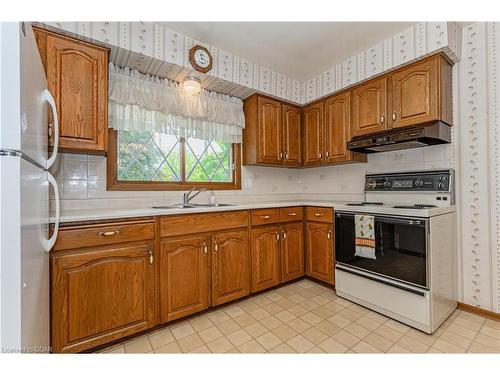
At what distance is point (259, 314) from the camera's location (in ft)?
6.54

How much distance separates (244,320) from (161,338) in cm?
63

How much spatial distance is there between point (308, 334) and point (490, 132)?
214 centimetres

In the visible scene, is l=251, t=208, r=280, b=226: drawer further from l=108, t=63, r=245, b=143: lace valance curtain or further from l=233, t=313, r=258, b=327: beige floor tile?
l=108, t=63, r=245, b=143: lace valance curtain

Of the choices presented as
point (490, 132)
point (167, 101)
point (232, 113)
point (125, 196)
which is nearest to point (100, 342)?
point (125, 196)

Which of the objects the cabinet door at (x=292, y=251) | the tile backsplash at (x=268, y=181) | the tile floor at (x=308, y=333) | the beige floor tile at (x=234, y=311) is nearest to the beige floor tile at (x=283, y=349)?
the tile floor at (x=308, y=333)

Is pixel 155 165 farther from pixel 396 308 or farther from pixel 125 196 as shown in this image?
pixel 396 308

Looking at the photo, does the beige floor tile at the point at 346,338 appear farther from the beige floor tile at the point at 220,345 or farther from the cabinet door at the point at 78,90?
the cabinet door at the point at 78,90

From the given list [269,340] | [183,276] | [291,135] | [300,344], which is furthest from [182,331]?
[291,135]

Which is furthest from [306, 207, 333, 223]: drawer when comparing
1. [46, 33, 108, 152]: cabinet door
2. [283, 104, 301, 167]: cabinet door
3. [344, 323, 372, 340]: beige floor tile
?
[46, 33, 108, 152]: cabinet door

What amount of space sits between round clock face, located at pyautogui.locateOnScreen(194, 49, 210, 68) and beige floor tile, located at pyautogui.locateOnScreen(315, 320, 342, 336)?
2392 mm

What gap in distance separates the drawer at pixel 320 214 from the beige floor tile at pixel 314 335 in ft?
3.43

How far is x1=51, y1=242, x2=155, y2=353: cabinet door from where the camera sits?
4.53ft

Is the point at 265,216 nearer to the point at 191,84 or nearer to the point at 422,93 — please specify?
the point at 191,84

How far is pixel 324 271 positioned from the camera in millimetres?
2498
